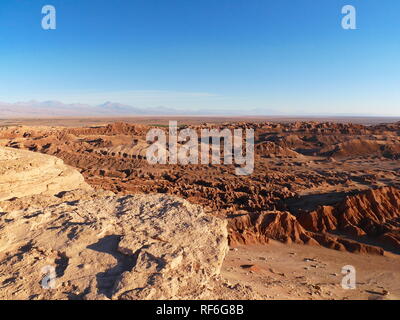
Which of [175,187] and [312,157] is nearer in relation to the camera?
[175,187]

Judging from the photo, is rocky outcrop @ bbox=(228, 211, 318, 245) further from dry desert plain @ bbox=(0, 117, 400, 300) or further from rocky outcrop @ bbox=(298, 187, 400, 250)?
rocky outcrop @ bbox=(298, 187, 400, 250)

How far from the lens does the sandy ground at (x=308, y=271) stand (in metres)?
7.50

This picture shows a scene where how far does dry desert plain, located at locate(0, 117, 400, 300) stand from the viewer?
4664 millimetres

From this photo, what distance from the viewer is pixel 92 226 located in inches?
224

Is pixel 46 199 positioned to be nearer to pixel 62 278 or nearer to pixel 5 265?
pixel 5 265

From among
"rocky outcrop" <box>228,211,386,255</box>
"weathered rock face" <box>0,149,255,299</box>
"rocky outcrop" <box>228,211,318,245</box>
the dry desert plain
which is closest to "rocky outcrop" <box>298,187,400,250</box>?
the dry desert plain

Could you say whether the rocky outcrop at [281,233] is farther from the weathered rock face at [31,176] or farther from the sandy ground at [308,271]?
the weathered rock face at [31,176]

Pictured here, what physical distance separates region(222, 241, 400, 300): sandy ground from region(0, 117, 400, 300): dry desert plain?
2.0 inches

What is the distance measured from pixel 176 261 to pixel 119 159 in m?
22.5

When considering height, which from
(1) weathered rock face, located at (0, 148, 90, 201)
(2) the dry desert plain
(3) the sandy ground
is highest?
(1) weathered rock face, located at (0, 148, 90, 201)

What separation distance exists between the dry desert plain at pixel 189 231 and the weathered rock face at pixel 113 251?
19mm

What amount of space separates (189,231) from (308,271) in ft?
19.2

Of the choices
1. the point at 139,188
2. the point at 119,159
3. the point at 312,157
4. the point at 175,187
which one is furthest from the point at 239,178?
the point at 312,157
